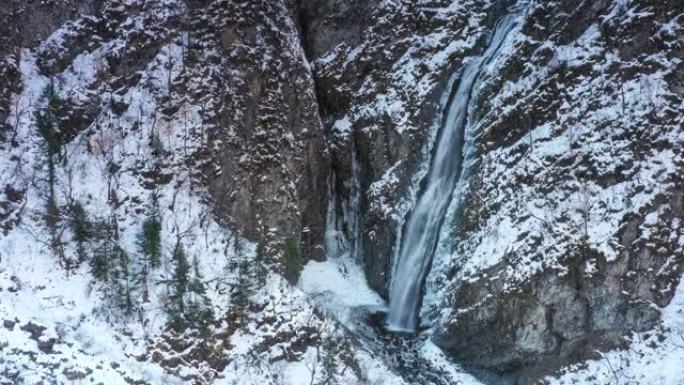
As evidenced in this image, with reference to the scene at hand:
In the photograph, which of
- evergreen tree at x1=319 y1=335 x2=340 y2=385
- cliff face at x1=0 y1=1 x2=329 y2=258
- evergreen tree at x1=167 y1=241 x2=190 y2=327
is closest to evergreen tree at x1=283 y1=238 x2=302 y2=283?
cliff face at x1=0 y1=1 x2=329 y2=258

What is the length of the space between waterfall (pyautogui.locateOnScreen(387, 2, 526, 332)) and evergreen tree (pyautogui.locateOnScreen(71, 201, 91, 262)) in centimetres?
940

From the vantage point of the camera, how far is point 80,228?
55.7 ft

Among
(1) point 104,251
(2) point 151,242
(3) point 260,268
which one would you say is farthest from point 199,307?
(1) point 104,251

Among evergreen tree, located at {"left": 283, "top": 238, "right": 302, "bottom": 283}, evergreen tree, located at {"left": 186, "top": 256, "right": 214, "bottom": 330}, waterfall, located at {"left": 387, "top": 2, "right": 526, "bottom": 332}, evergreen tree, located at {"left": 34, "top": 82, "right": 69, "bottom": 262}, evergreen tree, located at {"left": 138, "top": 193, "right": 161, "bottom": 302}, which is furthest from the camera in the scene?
evergreen tree, located at {"left": 283, "top": 238, "right": 302, "bottom": 283}

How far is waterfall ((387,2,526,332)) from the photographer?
65.8 feet

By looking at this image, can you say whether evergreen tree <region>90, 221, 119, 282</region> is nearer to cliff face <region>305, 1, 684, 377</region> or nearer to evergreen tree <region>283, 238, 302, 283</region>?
evergreen tree <region>283, 238, 302, 283</region>

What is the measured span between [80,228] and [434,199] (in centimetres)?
1082

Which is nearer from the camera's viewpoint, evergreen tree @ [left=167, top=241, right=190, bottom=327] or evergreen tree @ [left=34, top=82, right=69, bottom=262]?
evergreen tree @ [left=167, top=241, right=190, bottom=327]

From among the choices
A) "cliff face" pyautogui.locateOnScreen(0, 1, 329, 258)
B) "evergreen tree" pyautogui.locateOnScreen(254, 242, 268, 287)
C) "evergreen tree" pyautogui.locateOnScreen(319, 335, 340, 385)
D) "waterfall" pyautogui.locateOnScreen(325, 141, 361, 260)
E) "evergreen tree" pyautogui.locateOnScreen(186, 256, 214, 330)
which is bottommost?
"evergreen tree" pyautogui.locateOnScreen(319, 335, 340, 385)

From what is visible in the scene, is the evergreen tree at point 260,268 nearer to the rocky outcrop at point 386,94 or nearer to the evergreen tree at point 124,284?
the evergreen tree at point 124,284

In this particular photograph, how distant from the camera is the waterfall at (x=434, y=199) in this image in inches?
789

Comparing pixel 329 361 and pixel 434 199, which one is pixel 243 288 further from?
pixel 434 199

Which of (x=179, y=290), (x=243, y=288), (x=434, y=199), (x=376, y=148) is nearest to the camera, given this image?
(x=179, y=290)

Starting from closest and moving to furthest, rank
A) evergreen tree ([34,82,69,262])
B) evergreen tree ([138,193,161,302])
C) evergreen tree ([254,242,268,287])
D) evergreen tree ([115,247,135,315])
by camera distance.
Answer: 1. evergreen tree ([115,247,135,315])
2. evergreen tree ([138,193,161,302])
3. evergreen tree ([34,82,69,262])
4. evergreen tree ([254,242,268,287])
